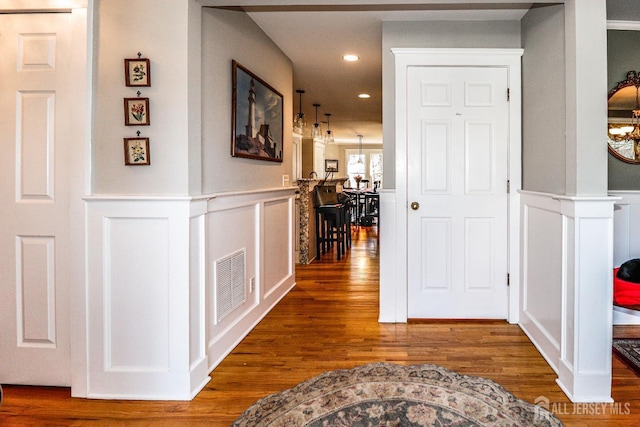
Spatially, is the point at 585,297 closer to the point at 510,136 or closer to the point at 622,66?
the point at 510,136

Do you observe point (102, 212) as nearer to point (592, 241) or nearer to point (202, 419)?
point (202, 419)

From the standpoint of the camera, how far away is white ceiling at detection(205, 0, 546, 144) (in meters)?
3.09

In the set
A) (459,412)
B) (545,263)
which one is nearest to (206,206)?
(459,412)

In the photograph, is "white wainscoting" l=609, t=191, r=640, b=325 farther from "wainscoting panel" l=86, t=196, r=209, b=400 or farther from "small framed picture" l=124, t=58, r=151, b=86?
"small framed picture" l=124, t=58, r=151, b=86

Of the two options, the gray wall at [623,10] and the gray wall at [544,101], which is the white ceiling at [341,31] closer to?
the gray wall at [544,101]

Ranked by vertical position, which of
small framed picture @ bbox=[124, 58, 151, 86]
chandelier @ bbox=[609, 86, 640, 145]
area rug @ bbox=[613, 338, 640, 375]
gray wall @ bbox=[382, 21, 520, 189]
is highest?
gray wall @ bbox=[382, 21, 520, 189]

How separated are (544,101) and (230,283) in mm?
2419

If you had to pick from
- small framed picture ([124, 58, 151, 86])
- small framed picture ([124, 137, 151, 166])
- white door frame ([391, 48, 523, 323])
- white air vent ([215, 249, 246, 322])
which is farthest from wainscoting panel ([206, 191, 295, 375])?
white door frame ([391, 48, 523, 323])

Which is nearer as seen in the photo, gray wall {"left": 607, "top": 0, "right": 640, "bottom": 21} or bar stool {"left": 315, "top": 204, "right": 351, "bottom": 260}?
gray wall {"left": 607, "top": 0, "right": 640, "bottom": 21}

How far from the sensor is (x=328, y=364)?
2.67 metres

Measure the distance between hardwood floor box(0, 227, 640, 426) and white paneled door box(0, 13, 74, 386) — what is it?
334 millimetres

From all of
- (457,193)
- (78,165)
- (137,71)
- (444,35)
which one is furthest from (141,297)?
(444,35)

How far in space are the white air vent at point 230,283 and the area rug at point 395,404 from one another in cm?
78

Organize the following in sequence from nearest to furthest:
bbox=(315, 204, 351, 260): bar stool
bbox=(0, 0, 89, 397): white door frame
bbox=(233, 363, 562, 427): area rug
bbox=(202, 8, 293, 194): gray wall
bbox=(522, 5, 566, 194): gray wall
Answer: bbox=(233, 363, 562, 427): area rug
bbox=(0, 0, 89, 397): white door frame
bbox=(522, 5, 566, 194): gray wall
bbox=(202, 8, 293, 194): gray wall
bbox=(315, 204, 351, 260): bar stool
